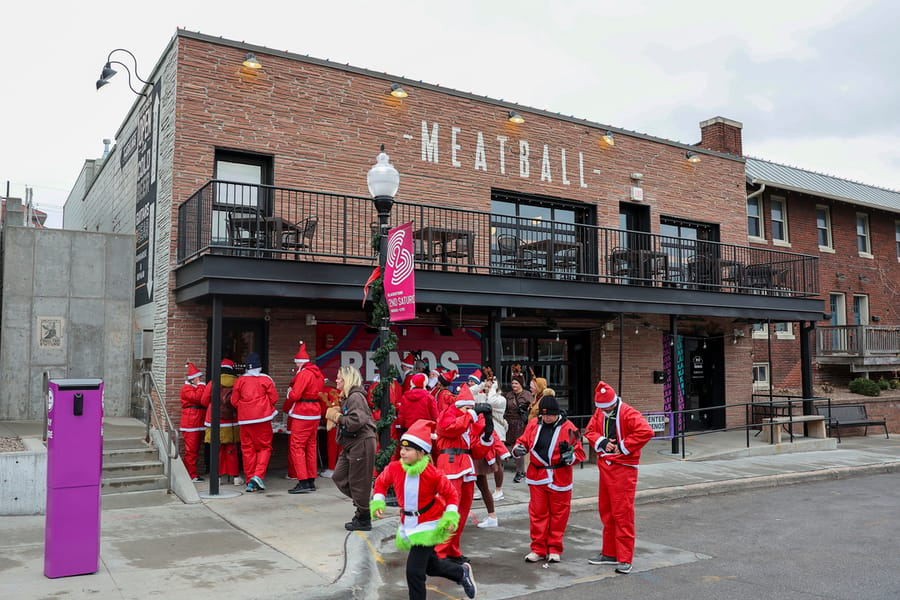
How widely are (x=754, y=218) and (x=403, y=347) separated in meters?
13.7

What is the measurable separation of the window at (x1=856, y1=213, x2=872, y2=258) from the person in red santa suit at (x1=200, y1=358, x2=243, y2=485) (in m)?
22.9

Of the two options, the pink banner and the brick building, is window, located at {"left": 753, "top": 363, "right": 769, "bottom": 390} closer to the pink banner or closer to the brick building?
the brick building

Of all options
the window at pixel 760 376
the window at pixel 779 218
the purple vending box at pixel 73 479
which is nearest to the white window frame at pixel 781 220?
the window at pixel 779 218

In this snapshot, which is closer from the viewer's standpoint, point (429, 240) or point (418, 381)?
point (418, 381)

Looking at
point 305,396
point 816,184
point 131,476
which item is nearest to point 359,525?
point 305,396

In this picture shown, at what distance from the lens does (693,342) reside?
60.4 ft

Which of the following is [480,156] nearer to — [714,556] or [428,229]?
[428,229]

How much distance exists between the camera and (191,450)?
1059 cm

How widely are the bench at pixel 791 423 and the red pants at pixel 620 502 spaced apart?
10.2 metres

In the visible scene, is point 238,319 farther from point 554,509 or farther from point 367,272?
point 554,509

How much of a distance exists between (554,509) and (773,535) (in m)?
3.28

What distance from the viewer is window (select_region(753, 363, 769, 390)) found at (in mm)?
20625

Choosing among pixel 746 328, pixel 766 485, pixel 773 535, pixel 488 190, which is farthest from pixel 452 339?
pixel 746 328

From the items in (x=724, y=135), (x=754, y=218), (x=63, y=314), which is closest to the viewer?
(x=63, y=314)
